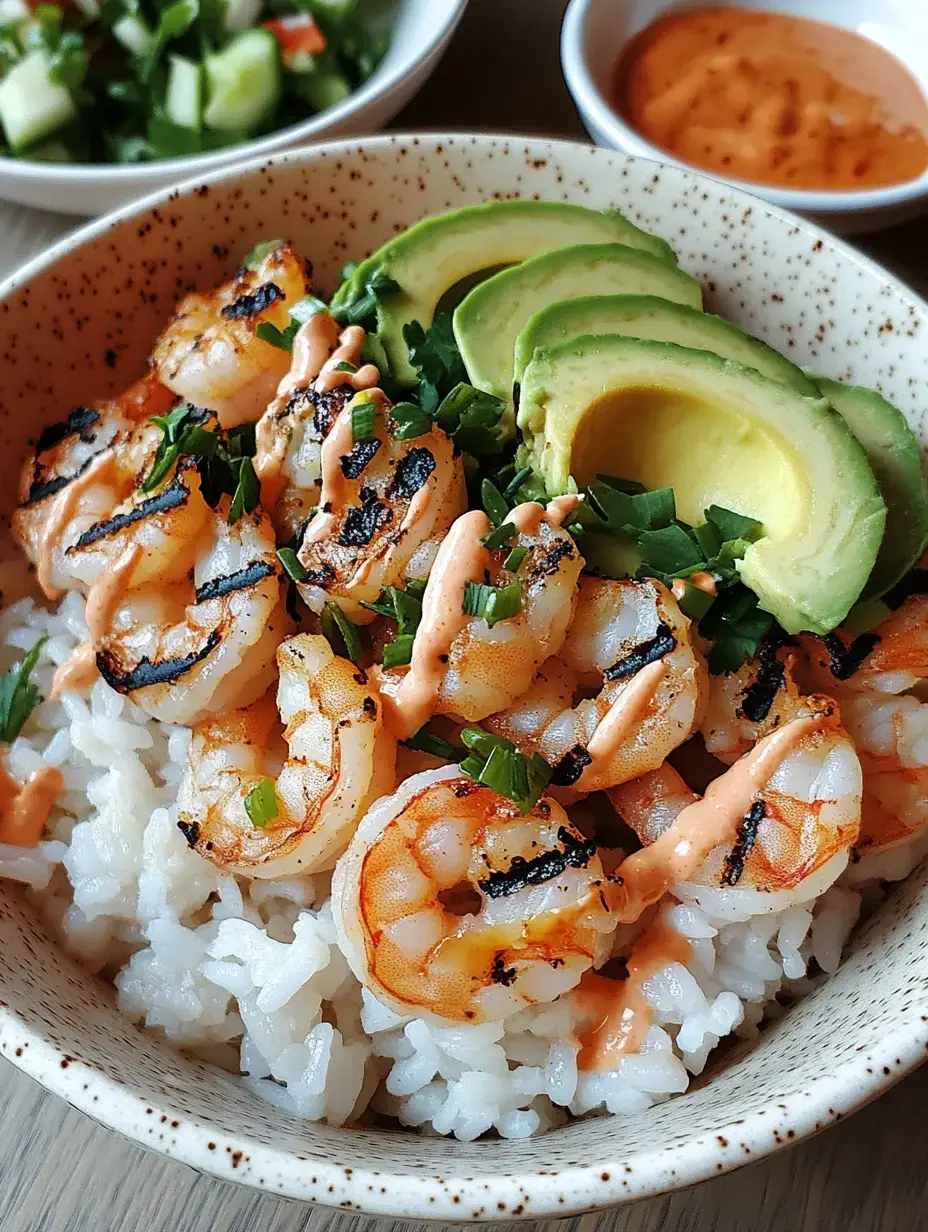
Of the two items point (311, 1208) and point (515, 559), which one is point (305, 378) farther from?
point (311, 1208)

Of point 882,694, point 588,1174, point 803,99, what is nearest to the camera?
point 588,1174

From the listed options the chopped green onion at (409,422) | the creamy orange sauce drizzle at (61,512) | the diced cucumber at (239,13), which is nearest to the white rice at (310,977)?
the creamy orange sauce drizzle at (61,512)

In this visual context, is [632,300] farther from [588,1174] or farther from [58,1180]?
[58,1180]

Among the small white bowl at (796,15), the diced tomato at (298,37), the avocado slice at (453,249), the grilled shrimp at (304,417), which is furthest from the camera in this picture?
the diced tomato at (298,37)

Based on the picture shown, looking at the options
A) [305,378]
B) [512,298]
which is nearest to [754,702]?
[512,298]

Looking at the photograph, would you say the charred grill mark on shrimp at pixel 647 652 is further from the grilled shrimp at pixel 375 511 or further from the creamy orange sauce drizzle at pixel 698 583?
the grilled shrimp at pixel 375 511

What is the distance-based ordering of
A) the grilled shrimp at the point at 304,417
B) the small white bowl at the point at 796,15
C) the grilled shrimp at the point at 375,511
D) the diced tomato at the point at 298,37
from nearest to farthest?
the grilled shrimp at the point at 375,511 < the grilled shrimp at the point at 304,417 < the small white bowl at the point at 796,15 < the diced tomato at the point at 298,37

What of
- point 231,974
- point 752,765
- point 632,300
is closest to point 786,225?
point 632,300
